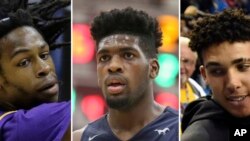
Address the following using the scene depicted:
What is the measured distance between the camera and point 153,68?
1.59 meters

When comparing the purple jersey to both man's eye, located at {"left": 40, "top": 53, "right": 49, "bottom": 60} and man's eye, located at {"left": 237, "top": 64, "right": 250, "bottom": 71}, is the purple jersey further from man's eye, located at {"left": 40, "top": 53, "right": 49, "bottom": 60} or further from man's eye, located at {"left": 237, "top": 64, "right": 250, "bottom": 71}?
man's eye, located at {"left": 237, "top": 64, "right": 250, "bottom": 71}

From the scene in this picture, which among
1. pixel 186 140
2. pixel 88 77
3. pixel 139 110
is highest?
pixel 88 77

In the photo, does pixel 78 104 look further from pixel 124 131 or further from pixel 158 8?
pixel 158 8

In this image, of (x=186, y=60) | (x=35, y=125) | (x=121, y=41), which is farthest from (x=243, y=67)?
(x=35, y=125)

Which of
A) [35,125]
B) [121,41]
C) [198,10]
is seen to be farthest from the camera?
[198,10]

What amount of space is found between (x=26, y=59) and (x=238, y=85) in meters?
0.69

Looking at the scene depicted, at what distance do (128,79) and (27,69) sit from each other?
0.33 m

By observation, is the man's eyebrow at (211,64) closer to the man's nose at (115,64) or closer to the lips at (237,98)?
the lips at (237,98)

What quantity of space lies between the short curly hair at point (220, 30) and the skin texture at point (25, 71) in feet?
1.60

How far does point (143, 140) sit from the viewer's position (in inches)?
61.8

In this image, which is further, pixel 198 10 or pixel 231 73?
pixel 198 10

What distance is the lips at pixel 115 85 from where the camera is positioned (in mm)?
1573

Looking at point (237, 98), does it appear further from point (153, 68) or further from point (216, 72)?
point (153, 68)

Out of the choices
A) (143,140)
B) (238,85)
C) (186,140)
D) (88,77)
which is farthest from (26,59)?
(238,85)
